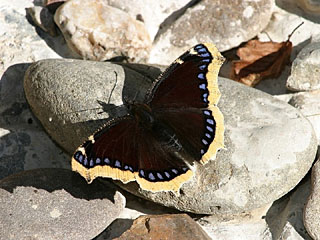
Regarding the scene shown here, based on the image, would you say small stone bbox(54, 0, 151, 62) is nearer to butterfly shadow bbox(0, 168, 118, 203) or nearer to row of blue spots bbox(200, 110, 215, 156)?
butterfly shadow bbox(0, 168, 118, 203)

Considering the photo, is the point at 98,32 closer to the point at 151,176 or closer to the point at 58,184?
the point at 58,184

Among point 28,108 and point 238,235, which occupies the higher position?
point 28,108

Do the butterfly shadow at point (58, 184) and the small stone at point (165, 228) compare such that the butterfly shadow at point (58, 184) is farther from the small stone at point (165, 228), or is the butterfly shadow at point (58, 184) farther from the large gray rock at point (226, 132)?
the small stone at point (165, 228)

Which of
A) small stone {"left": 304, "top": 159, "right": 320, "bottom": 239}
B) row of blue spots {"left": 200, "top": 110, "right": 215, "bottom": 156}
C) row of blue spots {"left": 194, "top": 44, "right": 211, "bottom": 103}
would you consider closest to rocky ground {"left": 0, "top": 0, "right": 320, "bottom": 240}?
small stone {"left": 304, "top": 159, "right": 320, "bottom": 239}

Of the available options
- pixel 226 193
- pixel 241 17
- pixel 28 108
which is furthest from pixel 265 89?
pixel 28 108

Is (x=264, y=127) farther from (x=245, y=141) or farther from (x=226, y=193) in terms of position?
(x=226, y=193)

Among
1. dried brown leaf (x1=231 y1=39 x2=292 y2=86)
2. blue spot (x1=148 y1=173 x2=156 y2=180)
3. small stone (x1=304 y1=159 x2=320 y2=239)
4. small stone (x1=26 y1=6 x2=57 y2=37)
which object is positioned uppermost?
small stone (x1=26 y1=6 x2=57 y2=37)

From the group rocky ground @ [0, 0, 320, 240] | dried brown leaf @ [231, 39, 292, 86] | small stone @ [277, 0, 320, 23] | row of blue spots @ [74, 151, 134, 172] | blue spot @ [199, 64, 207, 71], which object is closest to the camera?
row of blue spots @ [74, 151, 134, 172]
